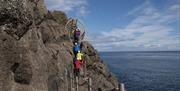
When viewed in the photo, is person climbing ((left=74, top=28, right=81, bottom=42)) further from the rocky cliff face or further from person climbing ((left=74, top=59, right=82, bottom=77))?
the rocky cliff face

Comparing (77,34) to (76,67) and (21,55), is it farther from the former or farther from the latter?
(21,55)

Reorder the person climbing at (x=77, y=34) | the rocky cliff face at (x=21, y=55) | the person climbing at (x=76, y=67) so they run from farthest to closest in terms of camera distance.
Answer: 1. the person climbing at (x=77, y=34)
2. the person climbing at (x=76, y=67)
3. the rocky cliff face at (x=21, y=55)

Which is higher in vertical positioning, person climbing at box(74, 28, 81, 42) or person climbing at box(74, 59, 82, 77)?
person climbing at box(74, 28, 81, 42)

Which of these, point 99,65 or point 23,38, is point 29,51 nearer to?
point 23,38

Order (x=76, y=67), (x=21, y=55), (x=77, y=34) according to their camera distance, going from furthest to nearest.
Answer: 1. (x=77, y=34)
2. (x=76, y=67)
3. (x=21, y=55)

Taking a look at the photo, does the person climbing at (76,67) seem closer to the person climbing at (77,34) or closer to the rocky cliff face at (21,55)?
the rocky cliff face at (21,55)

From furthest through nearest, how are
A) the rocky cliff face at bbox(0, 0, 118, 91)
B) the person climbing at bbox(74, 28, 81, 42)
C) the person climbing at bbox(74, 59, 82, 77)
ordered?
the person climbing at bbox(74, 28, 81, 42) → the person climbing at bbox(74, 59, 82, 77) → the rocky cliff face at bbox(0, 0, 118, 91)

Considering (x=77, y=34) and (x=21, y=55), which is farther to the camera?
(x=77, y=34)

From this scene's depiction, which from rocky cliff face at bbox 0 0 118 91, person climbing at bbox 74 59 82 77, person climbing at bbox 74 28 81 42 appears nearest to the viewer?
rocky cliff face at bbox 0 0 118 91

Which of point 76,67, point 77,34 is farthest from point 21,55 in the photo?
point 77,34

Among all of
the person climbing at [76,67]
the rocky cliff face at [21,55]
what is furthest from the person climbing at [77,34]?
the rocky cliff face at [21,55]

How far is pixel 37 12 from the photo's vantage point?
101 ft

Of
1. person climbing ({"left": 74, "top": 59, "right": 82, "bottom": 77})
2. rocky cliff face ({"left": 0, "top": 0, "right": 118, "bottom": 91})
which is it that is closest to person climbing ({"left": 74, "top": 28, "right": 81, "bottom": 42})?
person climbing ({"left": 74, "top": 59, "right": 82, "bottom": 77})

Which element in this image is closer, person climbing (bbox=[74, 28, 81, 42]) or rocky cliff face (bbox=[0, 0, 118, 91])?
rocky cliff face (bbox=[0, 0, 118, 91])
